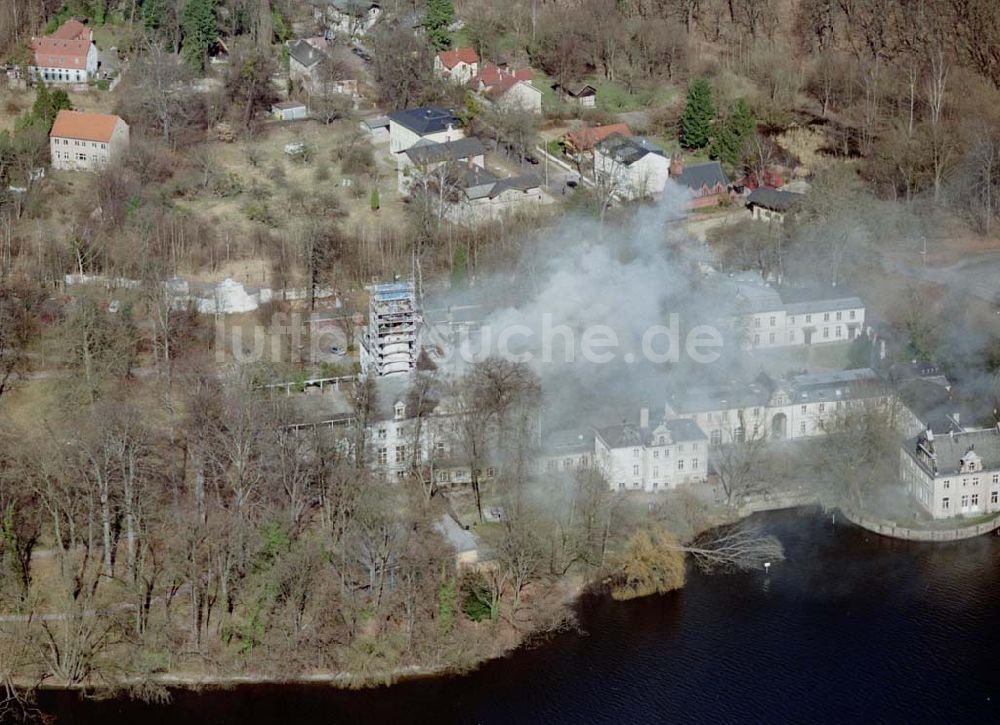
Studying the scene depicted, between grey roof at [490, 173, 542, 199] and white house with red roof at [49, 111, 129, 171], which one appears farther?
white house with red roof at [49, 111, 129, 171]

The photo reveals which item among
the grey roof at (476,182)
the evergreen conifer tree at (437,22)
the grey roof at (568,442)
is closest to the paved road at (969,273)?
the grey roof at (476,182)

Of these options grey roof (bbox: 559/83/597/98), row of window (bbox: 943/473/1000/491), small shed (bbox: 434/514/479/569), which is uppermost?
grey roof (bbox: 559/83/597/98)

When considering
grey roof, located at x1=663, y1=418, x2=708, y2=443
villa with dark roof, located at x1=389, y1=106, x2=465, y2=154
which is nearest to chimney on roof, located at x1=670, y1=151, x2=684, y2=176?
villa with dark roof, located at x1=389, y1=106, x2=465, y2=154

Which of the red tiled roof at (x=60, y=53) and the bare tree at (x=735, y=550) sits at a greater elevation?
the red tiled roof at (x=60, y=53)

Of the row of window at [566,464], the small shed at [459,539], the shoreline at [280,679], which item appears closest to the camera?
the shoreline at [280,679]

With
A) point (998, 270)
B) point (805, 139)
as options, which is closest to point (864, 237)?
point (998, 270)

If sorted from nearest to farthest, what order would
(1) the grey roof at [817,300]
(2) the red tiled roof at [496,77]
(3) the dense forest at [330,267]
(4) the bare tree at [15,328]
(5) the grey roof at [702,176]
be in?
(3) the dense forest at [330,267] < (4) the bare tree at [15,328] < (1) the grey roof at [817,300] < (5) the grey roof at [702,176] < (2) the red tiled roof at [496,77]

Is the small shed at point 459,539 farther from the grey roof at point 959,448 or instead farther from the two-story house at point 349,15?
the two-story house at point 349,15

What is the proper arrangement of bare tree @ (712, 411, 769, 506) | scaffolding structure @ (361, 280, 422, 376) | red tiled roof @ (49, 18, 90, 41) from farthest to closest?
red tiled roof @ (49, 18, 90, 41) → scaffolding structure @ (361, 280, 422, 376) → bare tree @ (712, 411, 769, 506)

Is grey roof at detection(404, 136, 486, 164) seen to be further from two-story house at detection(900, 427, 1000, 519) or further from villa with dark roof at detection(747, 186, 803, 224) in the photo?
two-story house at detection(900, 427, 1000, 519)
